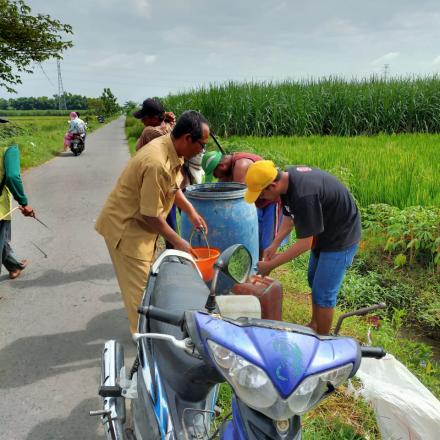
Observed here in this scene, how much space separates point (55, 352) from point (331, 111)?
12.4 metres

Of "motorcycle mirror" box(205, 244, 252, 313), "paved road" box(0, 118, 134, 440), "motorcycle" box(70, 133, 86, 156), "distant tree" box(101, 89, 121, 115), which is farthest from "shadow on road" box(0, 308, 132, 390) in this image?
"distant tree" box(101, 89, 121, 115)

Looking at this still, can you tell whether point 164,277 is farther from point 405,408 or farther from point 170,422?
point 405,408

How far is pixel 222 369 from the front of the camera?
1.07 m

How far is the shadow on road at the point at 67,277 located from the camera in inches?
169

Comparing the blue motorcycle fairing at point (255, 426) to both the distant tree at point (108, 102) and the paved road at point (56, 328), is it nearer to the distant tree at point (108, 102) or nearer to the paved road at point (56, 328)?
the paved road at point (56, 328)

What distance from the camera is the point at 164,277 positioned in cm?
219

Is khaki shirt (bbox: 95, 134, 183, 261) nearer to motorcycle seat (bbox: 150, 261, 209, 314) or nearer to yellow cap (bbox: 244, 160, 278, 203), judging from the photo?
motorcycle seat (bbox: 150, 261, 209, 314)

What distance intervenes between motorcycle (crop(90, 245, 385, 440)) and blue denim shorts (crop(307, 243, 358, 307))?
121 centimetres

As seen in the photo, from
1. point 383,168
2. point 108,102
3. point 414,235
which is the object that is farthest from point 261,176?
point 108,102

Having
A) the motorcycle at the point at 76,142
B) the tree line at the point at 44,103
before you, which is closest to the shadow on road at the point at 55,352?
the motorcycle at the point at 76,142

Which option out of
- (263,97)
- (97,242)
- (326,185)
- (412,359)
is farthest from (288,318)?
(263,97)

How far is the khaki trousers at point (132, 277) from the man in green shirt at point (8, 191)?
175 cm

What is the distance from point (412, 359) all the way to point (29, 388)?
2.64 meters

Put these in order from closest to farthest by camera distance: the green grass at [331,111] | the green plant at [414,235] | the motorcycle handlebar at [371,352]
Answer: the motorcycle handlebar at [371,352], the green plant at [414,235], the green grass at [331,111]
